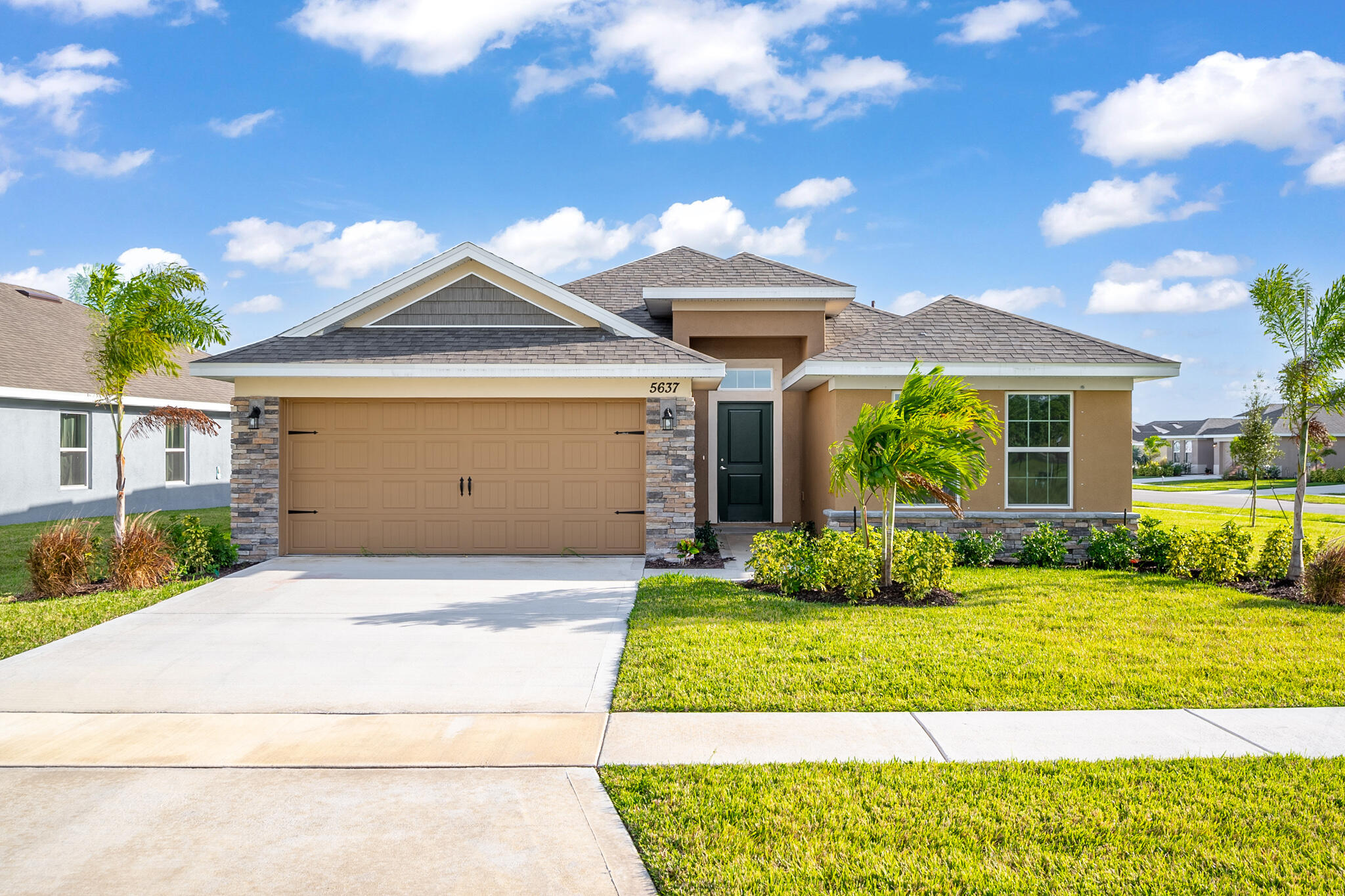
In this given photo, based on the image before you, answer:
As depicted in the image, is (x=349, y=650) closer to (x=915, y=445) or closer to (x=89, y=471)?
(x=915, y=445)

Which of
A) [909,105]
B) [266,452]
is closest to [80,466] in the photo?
[266,452]

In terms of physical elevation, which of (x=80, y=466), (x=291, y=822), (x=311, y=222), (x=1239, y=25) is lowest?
(x=291, y=822)

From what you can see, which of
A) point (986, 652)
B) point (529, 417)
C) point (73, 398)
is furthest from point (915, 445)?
point (73, 398)

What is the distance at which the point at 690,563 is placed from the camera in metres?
11.0

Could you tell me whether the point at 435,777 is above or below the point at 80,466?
below

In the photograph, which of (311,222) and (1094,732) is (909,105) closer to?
(1094,732)

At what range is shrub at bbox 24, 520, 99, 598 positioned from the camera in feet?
29.8

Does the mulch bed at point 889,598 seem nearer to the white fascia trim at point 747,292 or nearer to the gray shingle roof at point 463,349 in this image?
the gray shingle roof at point 463,349

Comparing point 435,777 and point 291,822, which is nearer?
point 291,822

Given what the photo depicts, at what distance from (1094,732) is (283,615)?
288 inches

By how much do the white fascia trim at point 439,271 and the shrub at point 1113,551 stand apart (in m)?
7.08

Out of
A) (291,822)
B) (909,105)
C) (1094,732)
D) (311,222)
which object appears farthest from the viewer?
(311,222)

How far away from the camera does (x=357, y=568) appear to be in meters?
10.7

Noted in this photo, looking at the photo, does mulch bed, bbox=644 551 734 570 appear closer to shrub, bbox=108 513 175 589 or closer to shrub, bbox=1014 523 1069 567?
shrub, bbox=1014 523 1069 567
